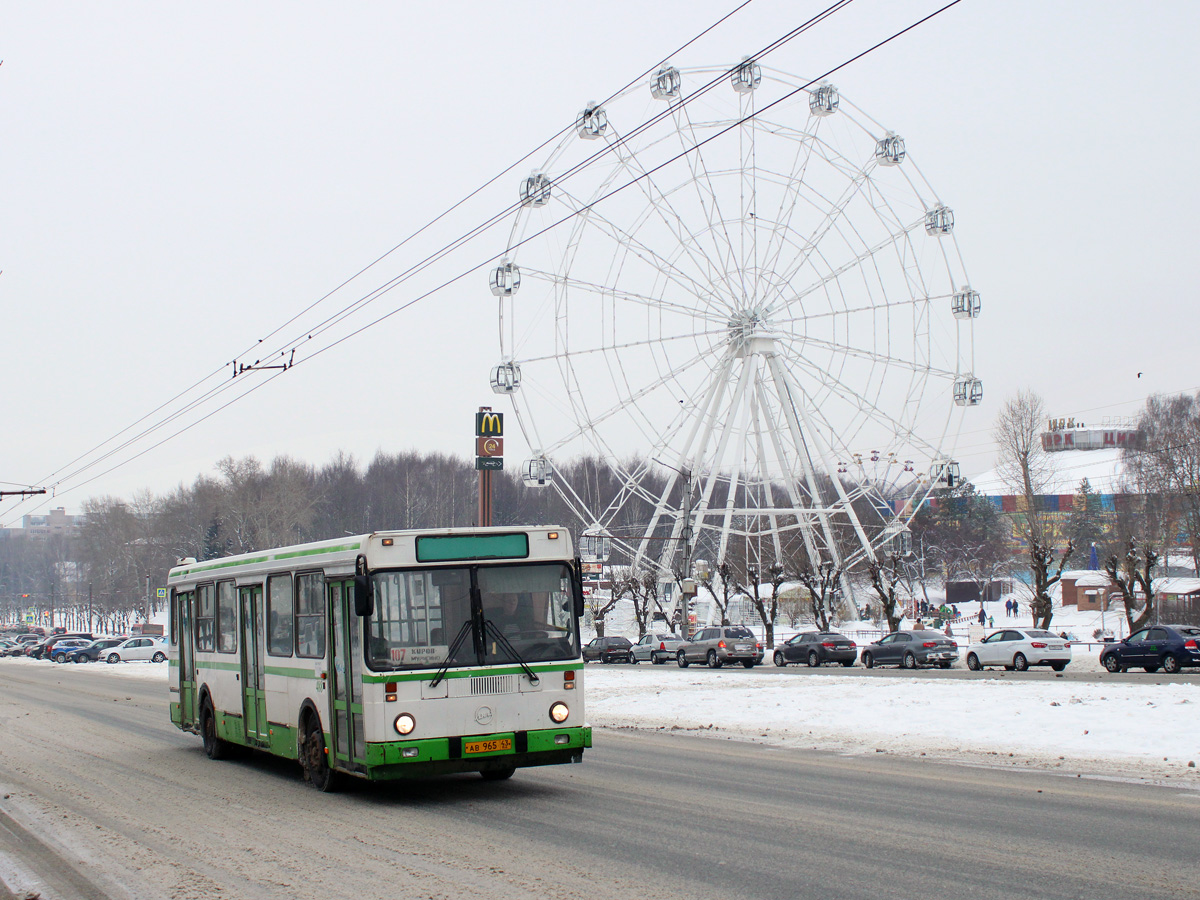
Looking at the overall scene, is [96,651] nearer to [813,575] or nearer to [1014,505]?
[813,575]

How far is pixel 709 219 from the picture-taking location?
147 ft

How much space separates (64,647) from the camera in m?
73.7

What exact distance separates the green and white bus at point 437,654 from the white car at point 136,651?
5841cm

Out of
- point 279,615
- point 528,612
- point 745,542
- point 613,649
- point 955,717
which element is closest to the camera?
point 528,612

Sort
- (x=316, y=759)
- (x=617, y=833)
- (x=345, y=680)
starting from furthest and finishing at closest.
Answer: (x=316, y=759)
(x=345, y=680)
(x=617, y=833)

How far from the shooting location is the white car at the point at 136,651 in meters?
66.3

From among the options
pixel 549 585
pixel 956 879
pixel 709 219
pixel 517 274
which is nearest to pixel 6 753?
pixel 549 585

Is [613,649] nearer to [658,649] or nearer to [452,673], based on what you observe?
[658,649]

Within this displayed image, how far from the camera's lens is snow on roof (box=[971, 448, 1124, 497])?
144500 mm

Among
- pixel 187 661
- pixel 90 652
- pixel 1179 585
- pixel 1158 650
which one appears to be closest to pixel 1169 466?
pixel 1179 585

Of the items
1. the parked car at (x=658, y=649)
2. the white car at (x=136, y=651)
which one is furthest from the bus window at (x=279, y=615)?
the white car at (x=136, y=651)

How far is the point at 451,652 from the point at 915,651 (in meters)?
30.1

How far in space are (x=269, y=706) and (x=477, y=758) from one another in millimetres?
3823

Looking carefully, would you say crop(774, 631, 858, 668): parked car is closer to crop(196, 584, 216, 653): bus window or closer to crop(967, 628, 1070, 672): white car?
crop(967, 628, 1070, 672): white car
